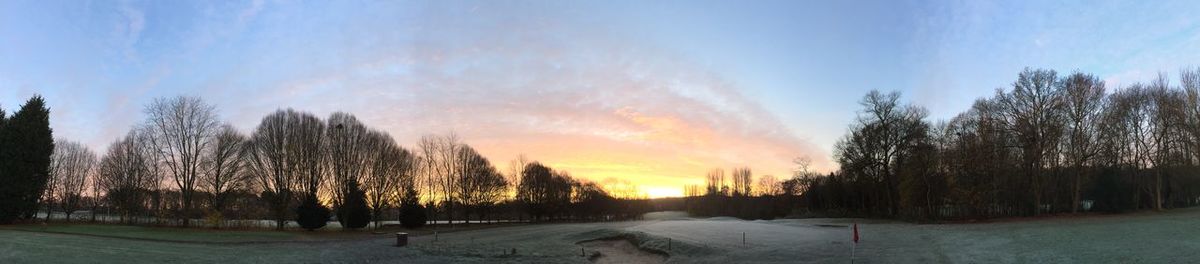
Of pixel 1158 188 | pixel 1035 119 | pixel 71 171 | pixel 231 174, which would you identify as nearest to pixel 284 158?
pixel 231 174

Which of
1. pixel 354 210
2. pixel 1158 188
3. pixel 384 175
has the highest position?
pixel 384 175

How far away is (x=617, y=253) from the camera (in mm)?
33844

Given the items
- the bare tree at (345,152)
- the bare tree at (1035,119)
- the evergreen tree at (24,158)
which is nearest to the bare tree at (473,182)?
the bare tree at (345,152)

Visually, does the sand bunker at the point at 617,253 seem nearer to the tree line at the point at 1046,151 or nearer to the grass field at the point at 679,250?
the grass field at the point at 679,250

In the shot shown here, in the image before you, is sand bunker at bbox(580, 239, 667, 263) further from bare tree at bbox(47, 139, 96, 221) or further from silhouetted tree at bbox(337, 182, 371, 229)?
bare tree at bbox(47, 139, 96, 221)

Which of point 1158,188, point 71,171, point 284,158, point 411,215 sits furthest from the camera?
point 71,171

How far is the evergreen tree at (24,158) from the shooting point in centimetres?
4897

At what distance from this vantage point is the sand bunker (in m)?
30.6

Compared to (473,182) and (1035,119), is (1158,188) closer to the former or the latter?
(1035,119)

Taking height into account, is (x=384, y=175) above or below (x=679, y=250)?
above

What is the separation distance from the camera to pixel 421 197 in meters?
77.5

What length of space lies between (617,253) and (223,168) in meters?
45.2

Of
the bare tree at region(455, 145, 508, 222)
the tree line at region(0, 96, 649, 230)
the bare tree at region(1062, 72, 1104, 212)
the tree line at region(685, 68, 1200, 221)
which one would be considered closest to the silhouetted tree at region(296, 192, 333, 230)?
the tree line at region(0, 96, 649, 230)

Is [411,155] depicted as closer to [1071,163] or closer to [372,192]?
[372,192]
